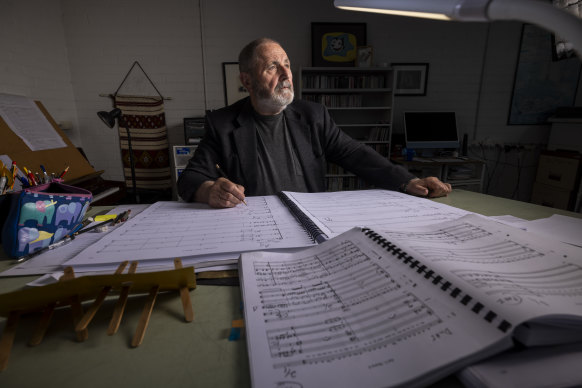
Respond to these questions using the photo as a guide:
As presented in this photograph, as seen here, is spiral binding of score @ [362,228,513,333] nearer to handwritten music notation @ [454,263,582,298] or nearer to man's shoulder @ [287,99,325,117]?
handwritten music notation @ [454,263,582,298]

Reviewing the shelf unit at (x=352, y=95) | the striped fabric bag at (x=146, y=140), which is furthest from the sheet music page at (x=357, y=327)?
the striped fabric bag at (x=146, y=140)

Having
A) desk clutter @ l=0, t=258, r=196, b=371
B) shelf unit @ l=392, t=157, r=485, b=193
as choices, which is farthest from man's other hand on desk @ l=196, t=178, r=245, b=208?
shelf unit @ l=392, t=157, r=485, b=193

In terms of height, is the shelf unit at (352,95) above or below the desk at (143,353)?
above

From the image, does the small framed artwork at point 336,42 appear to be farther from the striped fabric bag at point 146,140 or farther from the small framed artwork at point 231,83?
the striped fabric bag at point 146,140

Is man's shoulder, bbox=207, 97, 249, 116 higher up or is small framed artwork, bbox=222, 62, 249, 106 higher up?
small framed artwork, bbox=222, 62, 249, 106

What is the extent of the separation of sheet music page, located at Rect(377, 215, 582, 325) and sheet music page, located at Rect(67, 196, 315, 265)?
0.75ft

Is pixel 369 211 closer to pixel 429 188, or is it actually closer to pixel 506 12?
pixel 429 188

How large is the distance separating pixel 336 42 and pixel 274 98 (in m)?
2.29

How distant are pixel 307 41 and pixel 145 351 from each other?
3.61 metres

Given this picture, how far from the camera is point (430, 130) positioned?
10.7ft

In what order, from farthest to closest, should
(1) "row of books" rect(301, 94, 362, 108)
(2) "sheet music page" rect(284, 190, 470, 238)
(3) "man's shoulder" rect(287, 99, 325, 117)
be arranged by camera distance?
(1) "row of books" rect(301, 94, 362, 108) → (3) "man's shoulder" rect(287, 99, 325, 117) → (2) "sheet music page" rect(284, 190, 470, 238)

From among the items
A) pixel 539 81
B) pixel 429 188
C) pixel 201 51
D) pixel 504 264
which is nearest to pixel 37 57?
pixel 201 51

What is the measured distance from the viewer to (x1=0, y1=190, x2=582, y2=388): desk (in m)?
0.29

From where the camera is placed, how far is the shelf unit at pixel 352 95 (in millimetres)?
3188
